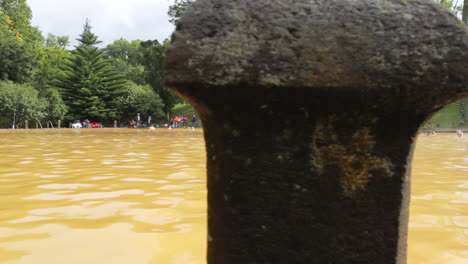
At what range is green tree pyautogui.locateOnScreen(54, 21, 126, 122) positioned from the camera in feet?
138

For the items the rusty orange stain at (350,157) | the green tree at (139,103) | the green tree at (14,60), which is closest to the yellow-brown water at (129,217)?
the rusty orange stain at (350,157)

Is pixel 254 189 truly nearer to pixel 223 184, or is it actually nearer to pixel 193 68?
pixel 223 184

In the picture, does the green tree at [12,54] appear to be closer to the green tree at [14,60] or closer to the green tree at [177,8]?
the green tree at [14,60]

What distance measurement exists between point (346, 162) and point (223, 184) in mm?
409

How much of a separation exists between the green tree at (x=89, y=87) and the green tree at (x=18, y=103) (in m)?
6.47

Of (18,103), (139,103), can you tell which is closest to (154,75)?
(139,103)

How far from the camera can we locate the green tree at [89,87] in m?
42.0

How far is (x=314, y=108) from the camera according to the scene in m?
1.34

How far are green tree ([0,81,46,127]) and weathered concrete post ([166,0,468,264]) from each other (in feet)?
116

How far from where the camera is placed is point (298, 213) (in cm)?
140

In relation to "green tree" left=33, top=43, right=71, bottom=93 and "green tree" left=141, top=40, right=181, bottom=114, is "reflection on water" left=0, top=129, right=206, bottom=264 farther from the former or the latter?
"green tree" left=33, top=43, right=71, bottom=93

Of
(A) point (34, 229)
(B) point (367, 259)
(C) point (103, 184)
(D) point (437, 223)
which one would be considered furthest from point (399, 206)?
(C) point (103, 184)

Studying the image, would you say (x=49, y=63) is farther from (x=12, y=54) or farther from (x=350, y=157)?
(x=350, y=157)

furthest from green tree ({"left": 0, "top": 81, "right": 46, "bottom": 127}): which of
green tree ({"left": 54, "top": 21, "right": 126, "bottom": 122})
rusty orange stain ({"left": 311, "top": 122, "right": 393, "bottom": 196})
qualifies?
rusty orange stain ({"left": 311, "top": 122, "right": 393, "bottom": 196})
